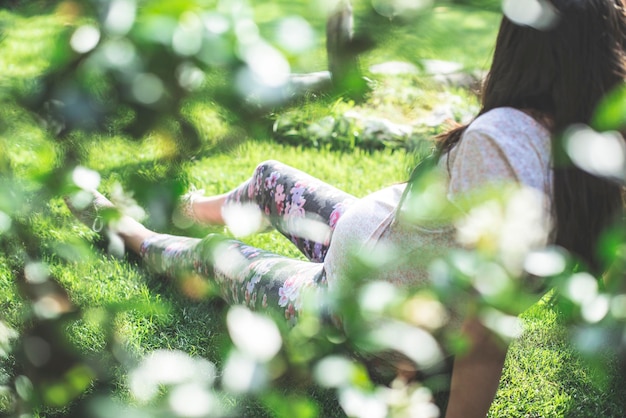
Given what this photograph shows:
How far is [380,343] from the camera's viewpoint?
0.80m

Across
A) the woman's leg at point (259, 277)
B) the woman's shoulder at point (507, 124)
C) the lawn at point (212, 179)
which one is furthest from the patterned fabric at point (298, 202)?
the woman's shoulder at point (507, 124)

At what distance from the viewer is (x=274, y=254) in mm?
2377

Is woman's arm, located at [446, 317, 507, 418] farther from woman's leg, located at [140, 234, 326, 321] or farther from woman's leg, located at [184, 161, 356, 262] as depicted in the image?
woman's leg, located at [184, 161, 356, 262]

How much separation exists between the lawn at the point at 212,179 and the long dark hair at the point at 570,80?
0.14 meters

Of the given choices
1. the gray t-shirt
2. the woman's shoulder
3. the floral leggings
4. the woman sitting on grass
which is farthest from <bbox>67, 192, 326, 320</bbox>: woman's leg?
the woman's shoulder

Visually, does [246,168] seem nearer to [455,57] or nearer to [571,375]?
[571,375]

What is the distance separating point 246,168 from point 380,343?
317 cm

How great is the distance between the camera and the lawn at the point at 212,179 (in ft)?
2.03

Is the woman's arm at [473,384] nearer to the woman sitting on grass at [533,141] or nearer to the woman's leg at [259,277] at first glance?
the woman sitting on grass at [533,141]

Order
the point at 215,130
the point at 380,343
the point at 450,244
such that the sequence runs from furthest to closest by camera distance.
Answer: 1. the point at 450,244
2. the point at 380,343
3. the point at 215,130

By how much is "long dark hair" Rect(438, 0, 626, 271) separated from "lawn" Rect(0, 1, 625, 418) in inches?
5.6

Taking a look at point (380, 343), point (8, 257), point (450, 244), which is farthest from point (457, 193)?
point (8, 257)

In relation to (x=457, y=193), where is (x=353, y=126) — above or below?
below

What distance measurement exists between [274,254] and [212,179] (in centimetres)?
143
